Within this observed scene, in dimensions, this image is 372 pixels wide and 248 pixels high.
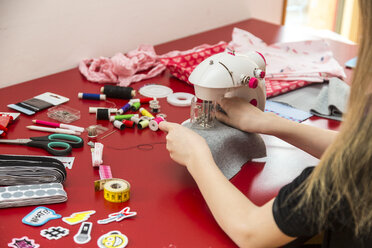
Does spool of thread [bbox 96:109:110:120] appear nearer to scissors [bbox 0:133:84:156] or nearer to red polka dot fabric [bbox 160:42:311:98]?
scissors [bbox 0:133:84:156]

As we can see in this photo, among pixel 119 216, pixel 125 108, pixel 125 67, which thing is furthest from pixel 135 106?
pixel 119 216

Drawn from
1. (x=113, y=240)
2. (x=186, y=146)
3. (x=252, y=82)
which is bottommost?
(x=113, y=240)

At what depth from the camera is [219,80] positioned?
1031 mm

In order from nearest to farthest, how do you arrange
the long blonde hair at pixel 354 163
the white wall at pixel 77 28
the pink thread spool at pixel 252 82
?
the long blonde hair at pixel 354 163 → the pink thread spool at pixel 252 82 → the white wall at pixel 77 28

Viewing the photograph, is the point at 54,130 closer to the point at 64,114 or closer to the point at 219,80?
the point at 64,114

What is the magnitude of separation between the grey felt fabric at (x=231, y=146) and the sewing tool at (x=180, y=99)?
276 mm

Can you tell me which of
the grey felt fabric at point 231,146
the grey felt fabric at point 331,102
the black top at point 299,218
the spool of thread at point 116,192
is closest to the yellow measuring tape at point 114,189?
the spool of thread at point 116,192

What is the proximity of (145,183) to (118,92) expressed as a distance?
0.46 m

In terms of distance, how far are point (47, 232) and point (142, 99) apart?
62cm

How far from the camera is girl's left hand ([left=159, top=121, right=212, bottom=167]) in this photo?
0.97 m

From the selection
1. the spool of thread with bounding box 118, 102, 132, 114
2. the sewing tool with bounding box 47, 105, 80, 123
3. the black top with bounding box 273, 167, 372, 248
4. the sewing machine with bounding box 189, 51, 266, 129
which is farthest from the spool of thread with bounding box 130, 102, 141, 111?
the black top with bounding box 273, 167, 372, 248

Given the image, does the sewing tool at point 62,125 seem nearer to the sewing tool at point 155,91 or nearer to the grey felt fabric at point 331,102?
the sewing tool at point 155,91

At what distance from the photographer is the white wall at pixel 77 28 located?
4.67 feet

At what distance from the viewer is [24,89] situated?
1438mm
